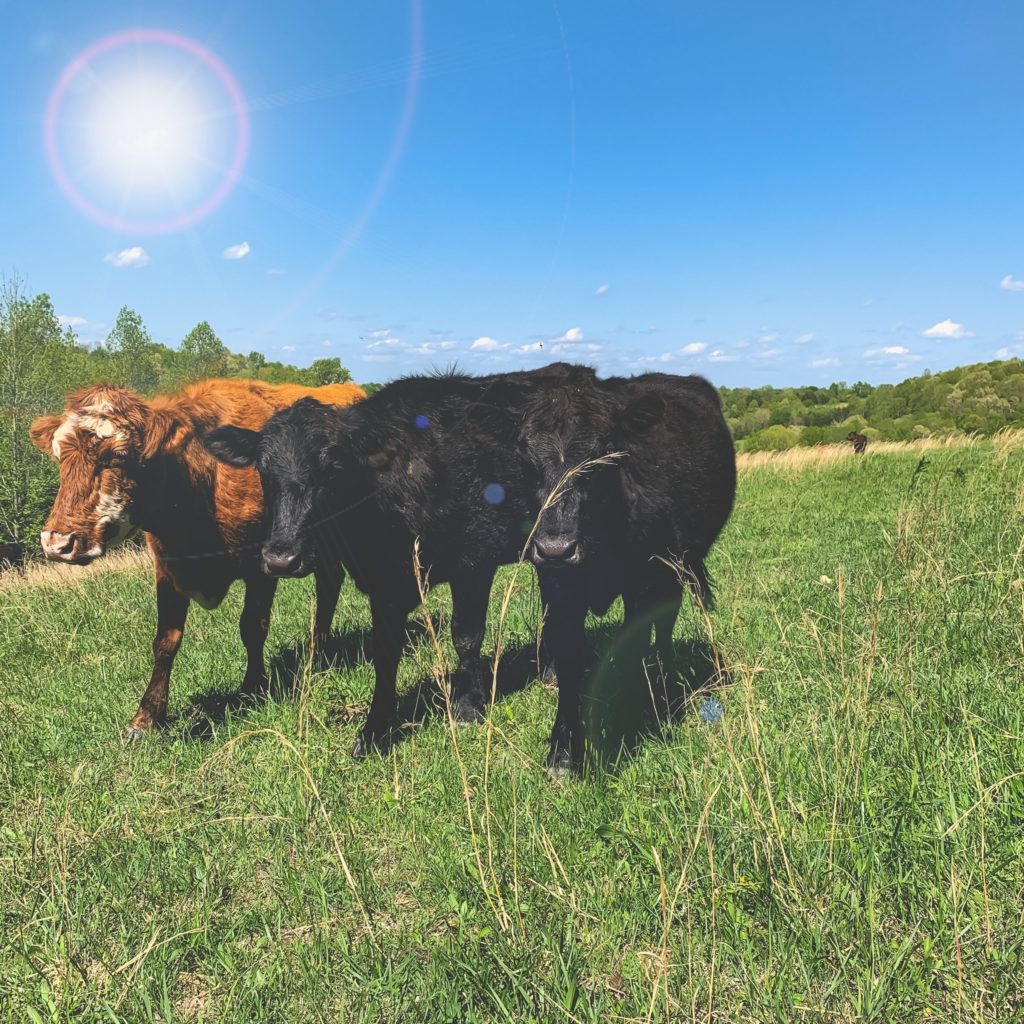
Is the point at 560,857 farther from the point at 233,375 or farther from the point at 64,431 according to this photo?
the point at 233,375

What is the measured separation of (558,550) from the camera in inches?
140

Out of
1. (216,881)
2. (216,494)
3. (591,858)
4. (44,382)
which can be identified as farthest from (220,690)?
(44,382)

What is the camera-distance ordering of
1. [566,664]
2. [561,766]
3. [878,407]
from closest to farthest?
[561,766] < [566,664] < [878,407]

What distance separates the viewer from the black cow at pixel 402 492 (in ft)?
14.5

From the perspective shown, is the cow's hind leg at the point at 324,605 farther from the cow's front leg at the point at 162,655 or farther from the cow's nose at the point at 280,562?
the cow's nose at the point at 280,562

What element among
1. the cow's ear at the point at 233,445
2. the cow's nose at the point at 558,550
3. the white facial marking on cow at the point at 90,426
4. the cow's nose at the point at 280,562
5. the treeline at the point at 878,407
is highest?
the treeline at the point at 878,407

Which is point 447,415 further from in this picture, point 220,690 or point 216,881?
point 216,881

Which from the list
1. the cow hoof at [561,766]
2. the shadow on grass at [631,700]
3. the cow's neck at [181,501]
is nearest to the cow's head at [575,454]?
the shadow on grass at [631,700]

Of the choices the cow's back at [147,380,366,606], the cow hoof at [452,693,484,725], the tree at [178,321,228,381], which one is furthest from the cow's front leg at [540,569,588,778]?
the tree at [178,321,228,381]

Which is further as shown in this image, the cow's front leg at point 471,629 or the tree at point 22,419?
the tree at point 22,419

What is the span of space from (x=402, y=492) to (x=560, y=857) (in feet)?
8.63

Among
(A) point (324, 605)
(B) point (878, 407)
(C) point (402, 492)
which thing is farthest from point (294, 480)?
(B) point (878, 407)

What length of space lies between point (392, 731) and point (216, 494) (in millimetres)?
2193

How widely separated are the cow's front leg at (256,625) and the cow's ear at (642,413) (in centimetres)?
285
